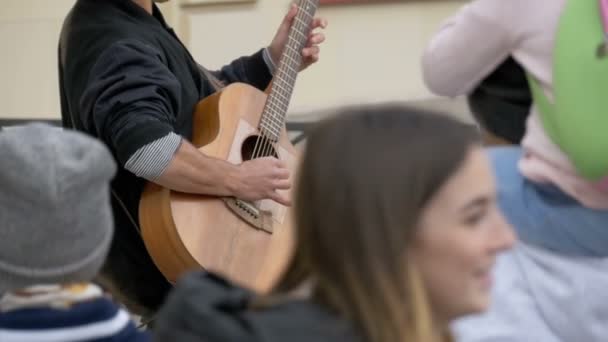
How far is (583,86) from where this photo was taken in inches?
40.7

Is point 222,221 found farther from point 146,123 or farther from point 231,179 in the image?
point 146,123

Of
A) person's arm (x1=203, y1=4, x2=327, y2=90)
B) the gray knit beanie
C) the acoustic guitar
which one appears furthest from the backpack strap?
person's arm (x1=203, y1=4, x2=327, y2=90)

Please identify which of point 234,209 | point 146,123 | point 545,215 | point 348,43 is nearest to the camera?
point 545,215

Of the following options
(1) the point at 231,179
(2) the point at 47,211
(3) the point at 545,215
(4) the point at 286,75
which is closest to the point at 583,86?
(3) the point at 545,215

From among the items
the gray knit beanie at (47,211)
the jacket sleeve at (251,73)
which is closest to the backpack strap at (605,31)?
the gray knit beanie at (47,211)

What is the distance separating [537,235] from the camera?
3.74 ft

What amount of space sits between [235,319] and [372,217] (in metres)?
0.16

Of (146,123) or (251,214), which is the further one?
(251,214)

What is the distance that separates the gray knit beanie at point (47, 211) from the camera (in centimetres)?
102

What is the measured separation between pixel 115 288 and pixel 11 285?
743mm

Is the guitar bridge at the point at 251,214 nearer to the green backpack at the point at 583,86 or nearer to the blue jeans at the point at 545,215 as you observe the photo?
the blue jeans at the point at 545,215

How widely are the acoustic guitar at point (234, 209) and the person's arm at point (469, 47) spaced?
0.51 m

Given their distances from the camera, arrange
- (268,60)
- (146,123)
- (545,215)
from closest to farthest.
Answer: (545,215) → (146,123) → (268,60)

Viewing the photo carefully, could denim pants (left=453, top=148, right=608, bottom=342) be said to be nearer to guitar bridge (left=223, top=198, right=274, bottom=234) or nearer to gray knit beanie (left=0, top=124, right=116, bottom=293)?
gray knit beanie (left=0, top=124, right=116, bottom=293)
